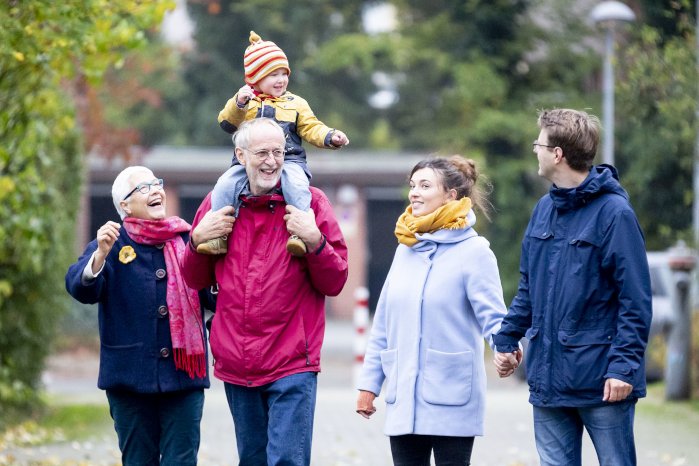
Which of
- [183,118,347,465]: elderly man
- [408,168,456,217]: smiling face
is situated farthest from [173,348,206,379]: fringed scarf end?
[408,168,456,217]: smiling face

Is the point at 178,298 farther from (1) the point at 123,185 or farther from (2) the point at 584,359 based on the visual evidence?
(2) the point at 584,359

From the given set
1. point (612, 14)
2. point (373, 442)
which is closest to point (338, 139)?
point (373, 442)

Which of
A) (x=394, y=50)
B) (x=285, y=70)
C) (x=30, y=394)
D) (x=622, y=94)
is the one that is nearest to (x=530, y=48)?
(x=394, y=50)

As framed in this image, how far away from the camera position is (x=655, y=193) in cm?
1989

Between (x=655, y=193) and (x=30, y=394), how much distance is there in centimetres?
1208

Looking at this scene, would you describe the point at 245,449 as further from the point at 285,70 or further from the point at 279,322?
the point at 285,70

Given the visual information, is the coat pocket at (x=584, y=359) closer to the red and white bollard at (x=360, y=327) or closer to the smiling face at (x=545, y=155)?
the smiling face at (x=545, y=155)

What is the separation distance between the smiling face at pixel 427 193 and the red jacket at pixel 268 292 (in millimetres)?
376

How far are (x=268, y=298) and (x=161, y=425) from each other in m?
1.00

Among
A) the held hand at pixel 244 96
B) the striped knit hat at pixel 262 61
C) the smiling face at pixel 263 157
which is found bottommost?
the smiling face at pixel 263 157

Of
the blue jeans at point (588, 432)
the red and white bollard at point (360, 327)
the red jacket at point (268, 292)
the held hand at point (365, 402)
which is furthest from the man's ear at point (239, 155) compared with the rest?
the red and white bollard at point (360, 327)

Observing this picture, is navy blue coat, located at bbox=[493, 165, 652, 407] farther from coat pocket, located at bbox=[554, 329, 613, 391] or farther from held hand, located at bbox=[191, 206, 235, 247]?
held hand, located at bbox=[191, 206, 235, 247]

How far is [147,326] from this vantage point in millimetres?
5633

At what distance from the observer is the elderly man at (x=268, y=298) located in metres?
5.09
